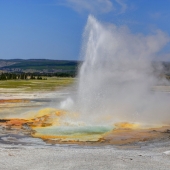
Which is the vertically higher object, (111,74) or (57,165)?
(111,74)

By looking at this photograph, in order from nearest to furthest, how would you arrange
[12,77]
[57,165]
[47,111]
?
[57,165]
[47,111]
[12,77]

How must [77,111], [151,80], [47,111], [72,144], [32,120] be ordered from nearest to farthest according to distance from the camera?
[72,144], [32,120], [77,111], [47,111], [151,80]

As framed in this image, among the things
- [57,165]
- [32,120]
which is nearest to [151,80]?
[32,120]

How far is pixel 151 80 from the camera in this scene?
80.1 ft

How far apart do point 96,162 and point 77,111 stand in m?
10.2

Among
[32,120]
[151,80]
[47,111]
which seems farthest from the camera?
[151,80]

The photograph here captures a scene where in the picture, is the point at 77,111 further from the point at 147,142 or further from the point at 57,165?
the point at 57,165

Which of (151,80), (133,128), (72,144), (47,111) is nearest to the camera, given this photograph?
(72,144)

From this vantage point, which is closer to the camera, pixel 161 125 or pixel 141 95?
pixel 161 125

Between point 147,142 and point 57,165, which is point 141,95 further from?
point 57,165

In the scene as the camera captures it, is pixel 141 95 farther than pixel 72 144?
Yes

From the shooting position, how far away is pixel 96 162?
1074cm

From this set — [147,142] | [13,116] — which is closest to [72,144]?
[147,142]

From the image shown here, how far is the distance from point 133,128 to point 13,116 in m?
7.42
